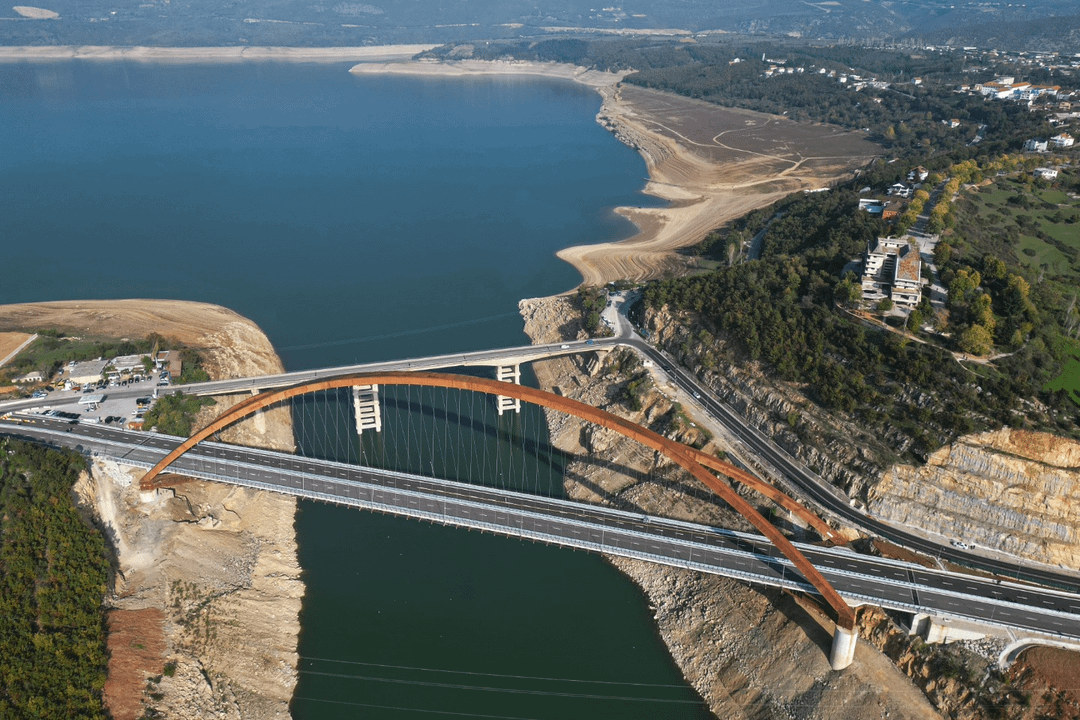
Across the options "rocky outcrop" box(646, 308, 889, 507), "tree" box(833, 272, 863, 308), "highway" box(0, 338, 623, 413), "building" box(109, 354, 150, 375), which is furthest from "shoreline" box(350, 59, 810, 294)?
"building" box(109, 354, 150, 375)

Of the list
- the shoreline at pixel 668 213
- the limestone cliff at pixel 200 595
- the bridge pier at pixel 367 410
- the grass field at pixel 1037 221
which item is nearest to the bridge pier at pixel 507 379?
the bridge pier at pixel 367 410

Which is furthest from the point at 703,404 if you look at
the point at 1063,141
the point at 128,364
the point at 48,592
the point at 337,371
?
the point at 1063,141

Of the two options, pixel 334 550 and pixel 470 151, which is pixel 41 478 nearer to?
pixel 334 550

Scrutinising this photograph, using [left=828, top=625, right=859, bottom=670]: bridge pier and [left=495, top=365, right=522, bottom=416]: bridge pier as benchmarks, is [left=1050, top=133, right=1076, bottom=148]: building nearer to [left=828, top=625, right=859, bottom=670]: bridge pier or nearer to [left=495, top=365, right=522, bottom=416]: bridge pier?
[left=495, top=365, right=522, bottom=416]: bridge pier

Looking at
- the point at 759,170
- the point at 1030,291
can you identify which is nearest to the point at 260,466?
the point at 1030,291

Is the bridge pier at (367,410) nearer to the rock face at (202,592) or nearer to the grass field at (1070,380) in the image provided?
the rock face at (202,592)
